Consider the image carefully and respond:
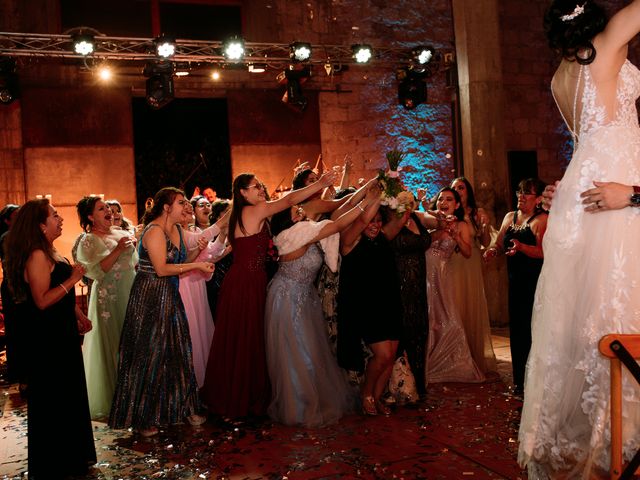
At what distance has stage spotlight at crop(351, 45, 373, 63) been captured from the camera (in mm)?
9789

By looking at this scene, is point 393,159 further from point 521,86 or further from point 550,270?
point 521,86

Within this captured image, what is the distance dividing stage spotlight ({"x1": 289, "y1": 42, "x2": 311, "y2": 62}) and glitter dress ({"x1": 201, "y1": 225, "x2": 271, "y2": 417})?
500cm

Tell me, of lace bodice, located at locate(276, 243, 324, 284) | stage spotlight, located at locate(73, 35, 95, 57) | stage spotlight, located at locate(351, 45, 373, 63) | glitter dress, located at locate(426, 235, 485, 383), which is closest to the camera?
lace bodice, located at locate(276, 243, 324, 284)

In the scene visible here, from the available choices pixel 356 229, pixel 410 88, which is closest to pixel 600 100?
pixel 356 229

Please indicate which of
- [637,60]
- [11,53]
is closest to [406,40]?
[637,60]

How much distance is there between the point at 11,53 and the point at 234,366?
5.83m

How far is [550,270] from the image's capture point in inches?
100

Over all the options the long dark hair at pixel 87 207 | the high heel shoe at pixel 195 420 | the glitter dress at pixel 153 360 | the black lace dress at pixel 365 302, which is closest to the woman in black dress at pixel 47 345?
the glitter dress at pixel 153 360

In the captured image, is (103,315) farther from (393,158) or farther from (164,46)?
(164,46)

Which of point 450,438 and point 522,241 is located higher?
point 522,241

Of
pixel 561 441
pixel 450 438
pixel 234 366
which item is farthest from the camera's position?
pixel 234 366

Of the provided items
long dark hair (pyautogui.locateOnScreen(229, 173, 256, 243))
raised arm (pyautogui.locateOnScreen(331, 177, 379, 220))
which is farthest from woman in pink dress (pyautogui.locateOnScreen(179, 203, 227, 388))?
raised arm (pyautogui.locateOnScreen(331, 177, 379, 220))

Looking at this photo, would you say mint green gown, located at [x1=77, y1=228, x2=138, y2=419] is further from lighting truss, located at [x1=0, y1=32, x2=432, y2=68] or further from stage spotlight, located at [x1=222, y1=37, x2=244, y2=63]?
stage spotlight, located at [x1=222, y1=37, x2=244, y2=63]

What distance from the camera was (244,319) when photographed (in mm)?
5191
